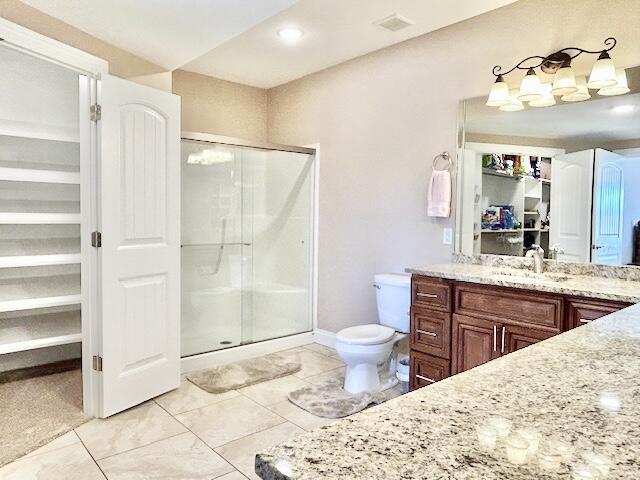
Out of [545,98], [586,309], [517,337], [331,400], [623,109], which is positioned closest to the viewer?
[586,309]

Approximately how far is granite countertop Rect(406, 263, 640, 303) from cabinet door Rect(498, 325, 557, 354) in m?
0.22

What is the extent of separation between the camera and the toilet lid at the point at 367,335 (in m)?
3.09

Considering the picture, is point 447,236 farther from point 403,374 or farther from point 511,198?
point 403,374

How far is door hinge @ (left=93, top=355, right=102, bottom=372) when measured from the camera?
9.02 ft

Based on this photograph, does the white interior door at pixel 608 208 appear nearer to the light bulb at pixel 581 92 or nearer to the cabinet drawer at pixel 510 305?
the light bulb at pixel 581 92

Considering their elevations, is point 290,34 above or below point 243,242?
above

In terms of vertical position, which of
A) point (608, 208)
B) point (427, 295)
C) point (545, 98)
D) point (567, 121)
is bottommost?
point (427, 295)

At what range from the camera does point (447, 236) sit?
3295mm

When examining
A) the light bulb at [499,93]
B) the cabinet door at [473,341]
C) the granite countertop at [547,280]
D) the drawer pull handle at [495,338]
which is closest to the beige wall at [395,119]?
the light bulb at [499,93]

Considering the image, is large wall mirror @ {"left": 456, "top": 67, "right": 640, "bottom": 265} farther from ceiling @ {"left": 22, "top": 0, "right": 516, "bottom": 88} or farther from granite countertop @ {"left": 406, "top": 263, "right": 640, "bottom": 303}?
ceiling @ {"left": 22, "top": 0, "right": 516, "bottom": 88}

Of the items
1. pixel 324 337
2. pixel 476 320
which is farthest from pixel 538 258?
pixel 324 337

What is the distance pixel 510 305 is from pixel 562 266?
58 cm

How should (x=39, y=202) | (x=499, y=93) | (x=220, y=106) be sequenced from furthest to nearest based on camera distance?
(x=220, y=106) < (x=39, y=202) < (x=499, y=93)

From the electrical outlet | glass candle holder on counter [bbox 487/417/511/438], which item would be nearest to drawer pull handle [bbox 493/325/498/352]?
the electrical outlet
